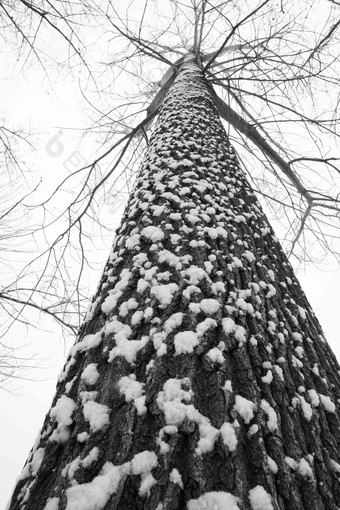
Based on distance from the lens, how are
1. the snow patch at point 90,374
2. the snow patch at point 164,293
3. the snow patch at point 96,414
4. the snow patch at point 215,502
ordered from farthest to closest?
the snow patch at point 164,293 → the snow patch at point 90,374 → the snow patch at point 96,414 → the snow patch at point 215,502

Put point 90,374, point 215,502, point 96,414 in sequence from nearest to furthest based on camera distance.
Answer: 1. point 215,502
2. point 96,414
3. point 90,374

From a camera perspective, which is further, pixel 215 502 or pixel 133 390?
pixel 133 390

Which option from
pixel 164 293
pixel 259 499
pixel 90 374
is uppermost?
pixel 164 293

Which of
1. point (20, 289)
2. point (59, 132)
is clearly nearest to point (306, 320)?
point (20, 289)

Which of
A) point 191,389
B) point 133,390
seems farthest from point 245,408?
point 133,390

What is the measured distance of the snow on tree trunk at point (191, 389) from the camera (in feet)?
2.11

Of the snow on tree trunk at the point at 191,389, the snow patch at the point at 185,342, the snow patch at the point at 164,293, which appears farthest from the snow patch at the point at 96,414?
the snow patch at the point at 164,293

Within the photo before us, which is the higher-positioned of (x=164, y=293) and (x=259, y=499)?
(x=164, y=293)

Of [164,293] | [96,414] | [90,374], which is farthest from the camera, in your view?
[164,293]

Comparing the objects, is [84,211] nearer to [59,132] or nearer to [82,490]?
[59,132]

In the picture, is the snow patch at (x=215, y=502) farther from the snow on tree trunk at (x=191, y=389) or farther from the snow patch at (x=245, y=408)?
the snow patch at (x=245, y=408)

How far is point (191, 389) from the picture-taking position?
0.77 meters

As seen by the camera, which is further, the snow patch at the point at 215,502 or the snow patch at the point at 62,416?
the snow patch at the point at 62,416

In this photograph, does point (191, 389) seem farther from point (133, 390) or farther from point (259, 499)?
point (259, 499)
